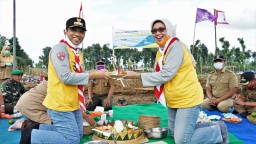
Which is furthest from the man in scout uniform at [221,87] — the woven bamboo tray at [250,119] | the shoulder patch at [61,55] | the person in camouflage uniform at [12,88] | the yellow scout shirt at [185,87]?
the person in camouflage uniform at [12,88]

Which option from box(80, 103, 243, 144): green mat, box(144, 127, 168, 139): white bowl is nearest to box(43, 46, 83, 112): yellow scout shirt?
box(144, 127, 168, 139): white bowl

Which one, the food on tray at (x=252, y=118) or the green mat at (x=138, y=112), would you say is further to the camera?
the green mat at (x=138, y=112)

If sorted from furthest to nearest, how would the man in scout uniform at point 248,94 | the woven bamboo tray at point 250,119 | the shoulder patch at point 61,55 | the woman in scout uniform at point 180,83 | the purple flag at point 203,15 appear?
the purple flag at point 203,15
the man in scout uniform at point 248,94
the woven bamboo tray at point 250,119
the woman in scout uniform at point 180,83
the shoulder patch at point 61,55

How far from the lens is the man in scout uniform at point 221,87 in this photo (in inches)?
218

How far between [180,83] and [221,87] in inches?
112

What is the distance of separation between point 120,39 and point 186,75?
871cm

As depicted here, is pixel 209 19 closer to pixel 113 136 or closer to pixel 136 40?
pixel 136 40

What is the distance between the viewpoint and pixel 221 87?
225 inches

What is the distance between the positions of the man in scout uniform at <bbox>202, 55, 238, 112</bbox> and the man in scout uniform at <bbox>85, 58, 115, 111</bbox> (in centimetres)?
218

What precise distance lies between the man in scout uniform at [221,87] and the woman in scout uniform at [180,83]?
7.94 ft

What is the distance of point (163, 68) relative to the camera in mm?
3193

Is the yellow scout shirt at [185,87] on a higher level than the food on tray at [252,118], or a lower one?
higher

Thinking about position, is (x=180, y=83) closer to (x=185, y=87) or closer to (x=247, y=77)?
(x=185, y=87)

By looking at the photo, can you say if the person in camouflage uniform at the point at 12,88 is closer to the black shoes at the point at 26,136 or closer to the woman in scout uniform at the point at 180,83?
the black shoes at the point at 26,136
